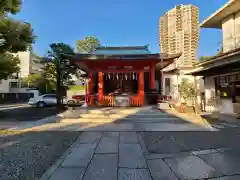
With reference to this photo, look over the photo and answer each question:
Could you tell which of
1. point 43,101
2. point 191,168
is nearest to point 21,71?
point 43,101

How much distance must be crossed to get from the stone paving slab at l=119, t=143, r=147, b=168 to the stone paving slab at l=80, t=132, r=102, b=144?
1034mm

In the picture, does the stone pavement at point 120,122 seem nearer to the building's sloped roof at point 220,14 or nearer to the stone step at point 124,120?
the stone step at point 124,120

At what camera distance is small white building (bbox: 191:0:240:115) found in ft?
41.1

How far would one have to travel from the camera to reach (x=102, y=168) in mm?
4418

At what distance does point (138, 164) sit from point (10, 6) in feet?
27.1

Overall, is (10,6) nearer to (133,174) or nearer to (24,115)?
(24,115)

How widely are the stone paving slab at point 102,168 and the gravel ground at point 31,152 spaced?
0.94m

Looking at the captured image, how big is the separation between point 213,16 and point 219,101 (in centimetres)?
574

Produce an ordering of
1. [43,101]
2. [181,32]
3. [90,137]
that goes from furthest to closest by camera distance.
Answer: [181,32]
[43,101]
[90,137]

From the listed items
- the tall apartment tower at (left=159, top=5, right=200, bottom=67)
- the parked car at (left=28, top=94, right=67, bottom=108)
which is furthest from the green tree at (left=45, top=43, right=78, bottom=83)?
A: the tall apartment tower at (left=159, top=5, right=200, bottom=67)

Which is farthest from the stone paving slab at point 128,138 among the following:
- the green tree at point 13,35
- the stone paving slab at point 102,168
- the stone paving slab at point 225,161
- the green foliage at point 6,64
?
the green foliage at point 6,64

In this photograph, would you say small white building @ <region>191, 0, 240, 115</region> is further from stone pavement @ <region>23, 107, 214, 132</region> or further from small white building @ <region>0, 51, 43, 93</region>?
small white building @ <region>0, 51, 43, 93</region>

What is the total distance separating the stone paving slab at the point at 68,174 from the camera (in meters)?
3.93

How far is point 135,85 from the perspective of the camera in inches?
715
